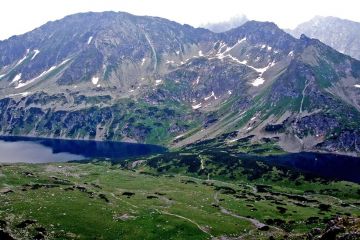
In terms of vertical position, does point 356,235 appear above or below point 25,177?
above

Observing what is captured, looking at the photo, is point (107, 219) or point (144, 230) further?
point (107, 219)

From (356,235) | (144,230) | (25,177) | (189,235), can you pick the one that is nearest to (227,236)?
(189,235)

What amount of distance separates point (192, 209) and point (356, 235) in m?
76.8

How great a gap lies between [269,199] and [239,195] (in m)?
10.5

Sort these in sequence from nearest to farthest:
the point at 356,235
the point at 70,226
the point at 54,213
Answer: the point at 356,235, the point at 70,226, the point at 54,213

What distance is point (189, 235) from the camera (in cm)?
9106

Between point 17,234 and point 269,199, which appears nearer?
point 17,234

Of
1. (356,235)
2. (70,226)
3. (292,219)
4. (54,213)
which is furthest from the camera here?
(292,219)

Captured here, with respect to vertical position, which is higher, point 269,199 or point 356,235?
point 356,235

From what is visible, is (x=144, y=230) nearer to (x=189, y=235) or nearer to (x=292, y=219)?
(x=189, y=235)

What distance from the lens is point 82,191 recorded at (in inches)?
5256

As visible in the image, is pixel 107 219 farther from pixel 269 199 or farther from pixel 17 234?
pixel 269 199

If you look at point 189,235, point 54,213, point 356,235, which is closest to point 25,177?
→ point 54,213

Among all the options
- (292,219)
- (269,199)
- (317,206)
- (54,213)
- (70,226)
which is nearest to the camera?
(70,226)
